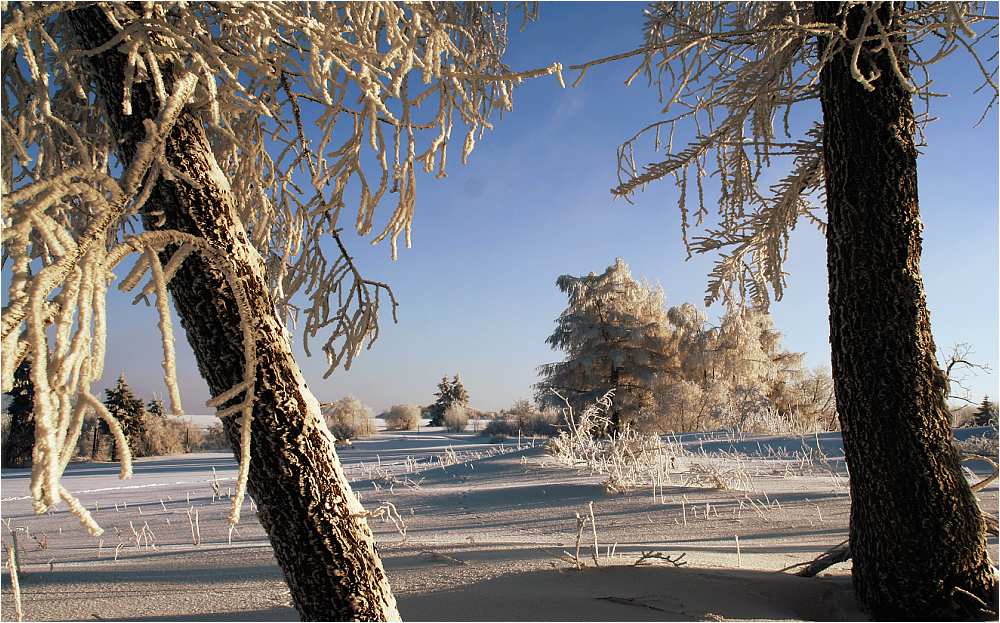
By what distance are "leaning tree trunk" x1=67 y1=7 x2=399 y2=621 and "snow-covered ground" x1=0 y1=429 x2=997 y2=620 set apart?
3.16ft

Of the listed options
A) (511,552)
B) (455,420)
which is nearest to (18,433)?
(455,420)

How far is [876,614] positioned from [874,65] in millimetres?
2432

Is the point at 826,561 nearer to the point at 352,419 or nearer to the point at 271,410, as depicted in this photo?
the point at 271,410

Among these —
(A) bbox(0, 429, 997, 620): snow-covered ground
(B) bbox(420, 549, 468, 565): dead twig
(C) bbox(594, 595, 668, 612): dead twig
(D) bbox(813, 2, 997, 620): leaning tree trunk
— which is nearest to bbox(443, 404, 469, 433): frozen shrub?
(A) bbox(0, 429, 997, 620): snow-covered ground

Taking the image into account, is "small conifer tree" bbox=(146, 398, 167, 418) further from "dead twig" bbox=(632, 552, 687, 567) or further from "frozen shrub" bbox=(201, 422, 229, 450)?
"dead twig" bbox=(632, 552, 687, 567)

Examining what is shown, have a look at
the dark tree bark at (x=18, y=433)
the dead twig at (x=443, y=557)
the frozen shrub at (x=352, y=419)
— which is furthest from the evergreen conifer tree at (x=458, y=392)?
the dead twig at (x=443, y=557)

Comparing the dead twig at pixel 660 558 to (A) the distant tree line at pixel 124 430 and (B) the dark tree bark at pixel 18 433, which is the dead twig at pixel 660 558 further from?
(B) the dark tree bark at pixel 18 433

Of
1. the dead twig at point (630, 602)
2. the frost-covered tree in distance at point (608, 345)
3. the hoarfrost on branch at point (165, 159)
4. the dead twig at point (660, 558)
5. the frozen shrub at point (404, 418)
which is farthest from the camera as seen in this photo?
the frozen shrub at point (404, 418)

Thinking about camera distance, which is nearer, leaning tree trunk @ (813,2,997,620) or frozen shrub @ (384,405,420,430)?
leaning tree trunk @ (813,2,997,620)

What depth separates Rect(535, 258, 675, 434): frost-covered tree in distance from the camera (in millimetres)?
17219

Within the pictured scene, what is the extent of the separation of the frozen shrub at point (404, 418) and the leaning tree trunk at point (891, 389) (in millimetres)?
26922

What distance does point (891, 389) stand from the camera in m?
2.73

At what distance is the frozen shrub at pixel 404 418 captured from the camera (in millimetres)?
29000

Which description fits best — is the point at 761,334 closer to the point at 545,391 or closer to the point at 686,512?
the point at 545,391
